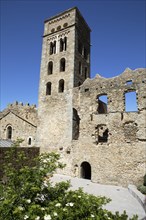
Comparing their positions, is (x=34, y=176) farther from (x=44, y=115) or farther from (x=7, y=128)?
(x=7, y=128)

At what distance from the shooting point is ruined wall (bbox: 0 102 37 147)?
70.9ft

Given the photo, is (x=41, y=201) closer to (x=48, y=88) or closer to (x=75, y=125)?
(x=75, y=125)

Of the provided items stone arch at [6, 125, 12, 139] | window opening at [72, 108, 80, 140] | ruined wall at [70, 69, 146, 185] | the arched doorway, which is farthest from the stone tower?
stone arch at [6, 125, 12, 139]

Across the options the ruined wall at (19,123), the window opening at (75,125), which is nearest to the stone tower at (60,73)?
the window opening at (75,125)

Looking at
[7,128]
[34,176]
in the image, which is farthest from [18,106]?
[34,176]

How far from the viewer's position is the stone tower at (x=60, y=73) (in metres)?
19.2

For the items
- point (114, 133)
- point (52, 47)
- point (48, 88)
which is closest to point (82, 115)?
point (114, 133)

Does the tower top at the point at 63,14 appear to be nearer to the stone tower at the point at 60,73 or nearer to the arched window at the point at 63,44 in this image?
the stone tower at the point at 60,73

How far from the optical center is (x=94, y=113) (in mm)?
17594

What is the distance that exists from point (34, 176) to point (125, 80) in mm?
14012

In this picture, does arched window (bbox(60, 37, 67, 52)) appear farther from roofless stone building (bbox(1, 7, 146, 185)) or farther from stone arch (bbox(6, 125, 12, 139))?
stone arch (bbox(6, 125, 12, 139))

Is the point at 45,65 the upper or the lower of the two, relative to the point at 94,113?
upper

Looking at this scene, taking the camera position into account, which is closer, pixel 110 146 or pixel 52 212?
pixel 52 212

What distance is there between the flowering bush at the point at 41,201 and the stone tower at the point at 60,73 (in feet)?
42.4
